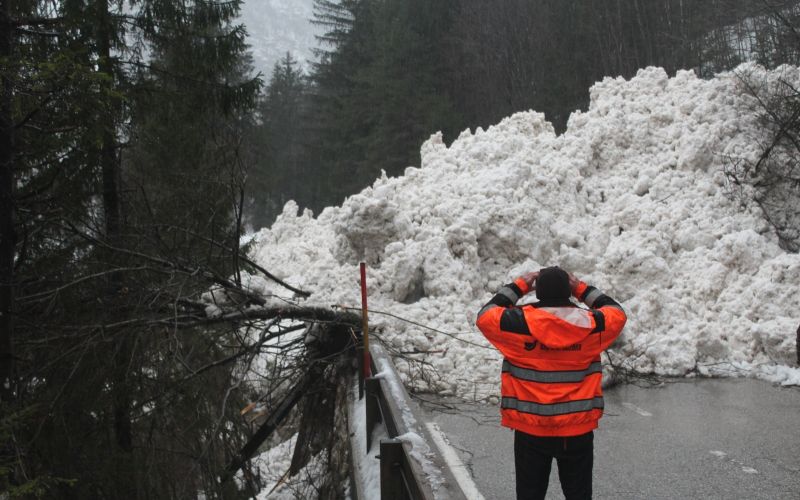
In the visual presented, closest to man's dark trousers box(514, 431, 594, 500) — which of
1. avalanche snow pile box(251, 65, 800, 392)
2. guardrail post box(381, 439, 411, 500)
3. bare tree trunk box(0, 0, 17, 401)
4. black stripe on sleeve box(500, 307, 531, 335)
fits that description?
black stripe on sleeve box(500, 307, 531, 335)

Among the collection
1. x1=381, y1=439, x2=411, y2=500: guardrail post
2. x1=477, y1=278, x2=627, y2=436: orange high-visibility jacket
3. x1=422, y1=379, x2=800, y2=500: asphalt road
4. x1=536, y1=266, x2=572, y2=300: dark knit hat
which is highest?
x1=536, y1=266, x2=572, y2=300: dark knit hat

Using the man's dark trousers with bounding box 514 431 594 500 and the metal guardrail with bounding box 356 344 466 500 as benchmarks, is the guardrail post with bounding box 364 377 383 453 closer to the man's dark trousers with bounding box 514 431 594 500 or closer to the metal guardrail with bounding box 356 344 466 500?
the metal guardrail with bounding box 356 344 466 500

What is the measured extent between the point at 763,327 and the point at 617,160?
224 inches

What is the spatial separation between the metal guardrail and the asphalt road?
1960 mm

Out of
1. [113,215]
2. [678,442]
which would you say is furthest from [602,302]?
[113,215]

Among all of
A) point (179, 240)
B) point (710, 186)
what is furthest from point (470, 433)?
point (710, 186)

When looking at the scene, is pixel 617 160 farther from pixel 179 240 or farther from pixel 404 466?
pixel 404 466

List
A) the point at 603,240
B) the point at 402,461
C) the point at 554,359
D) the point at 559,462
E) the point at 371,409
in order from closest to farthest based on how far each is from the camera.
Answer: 1. the point at 402,461
2. the point at 554,359
3. the point at 559,462
4. the point at 371,409
5. the point at 603,240

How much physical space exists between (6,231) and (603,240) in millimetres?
9333

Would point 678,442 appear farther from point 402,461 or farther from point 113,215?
point 113,215

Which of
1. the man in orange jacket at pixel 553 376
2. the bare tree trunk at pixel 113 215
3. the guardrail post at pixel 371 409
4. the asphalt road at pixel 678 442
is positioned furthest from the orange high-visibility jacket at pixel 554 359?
the bare tree trunk at pixel 113 215

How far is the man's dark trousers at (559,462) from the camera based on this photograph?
3559mm

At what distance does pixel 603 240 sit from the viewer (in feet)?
37.6

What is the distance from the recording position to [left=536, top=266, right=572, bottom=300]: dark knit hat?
3525 mm
